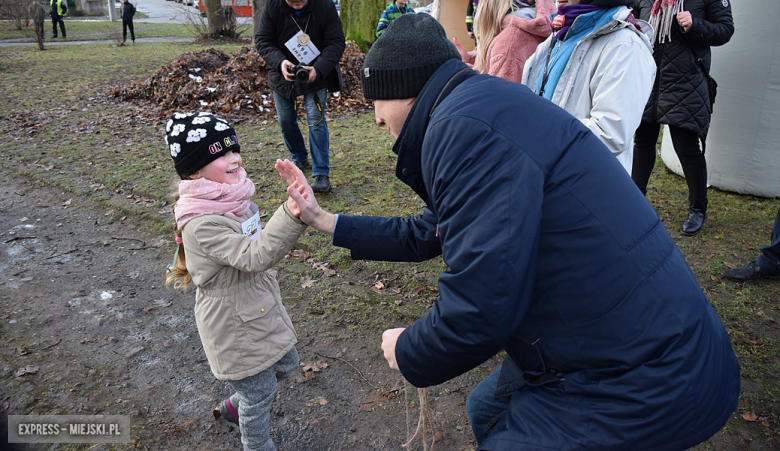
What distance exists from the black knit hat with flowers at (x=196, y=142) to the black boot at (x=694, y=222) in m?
4.22

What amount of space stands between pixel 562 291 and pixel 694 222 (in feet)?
13.9

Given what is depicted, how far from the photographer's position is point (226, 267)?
8.12ft

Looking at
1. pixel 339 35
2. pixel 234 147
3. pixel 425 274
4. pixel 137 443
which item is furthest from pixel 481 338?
pixel 339 35

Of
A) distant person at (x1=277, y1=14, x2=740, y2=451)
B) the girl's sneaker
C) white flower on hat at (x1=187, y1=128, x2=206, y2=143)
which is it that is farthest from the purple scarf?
the girl's sneaker

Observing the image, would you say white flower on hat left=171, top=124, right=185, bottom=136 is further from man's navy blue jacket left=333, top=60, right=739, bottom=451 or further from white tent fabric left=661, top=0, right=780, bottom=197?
white tent fabric left=661, top=0, right=780, bottom=197

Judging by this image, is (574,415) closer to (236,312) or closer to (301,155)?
(236,312)

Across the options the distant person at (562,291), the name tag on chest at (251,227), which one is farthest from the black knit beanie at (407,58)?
the name tag on chest at (251,227)

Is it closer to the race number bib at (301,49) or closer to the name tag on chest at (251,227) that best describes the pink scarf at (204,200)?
the name tag on chest at (251,227)

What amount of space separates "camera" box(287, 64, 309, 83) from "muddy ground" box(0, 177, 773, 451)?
2078 millimetres

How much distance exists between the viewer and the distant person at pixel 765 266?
4.09m

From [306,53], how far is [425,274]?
2.87m

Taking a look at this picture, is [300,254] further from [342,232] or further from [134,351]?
[342,232]

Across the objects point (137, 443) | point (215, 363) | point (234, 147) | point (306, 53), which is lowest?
point (137, 443)

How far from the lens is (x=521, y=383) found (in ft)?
5.23
